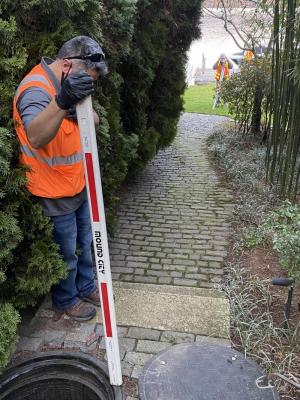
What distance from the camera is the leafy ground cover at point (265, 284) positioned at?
111 inches

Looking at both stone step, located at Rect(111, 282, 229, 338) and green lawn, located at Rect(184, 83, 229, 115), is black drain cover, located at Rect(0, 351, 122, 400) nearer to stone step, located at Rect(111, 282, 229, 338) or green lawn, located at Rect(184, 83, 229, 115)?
stone step, located at Rect(111, 282, 229, 338)

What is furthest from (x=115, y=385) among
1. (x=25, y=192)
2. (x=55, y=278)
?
(x=25, y=192)

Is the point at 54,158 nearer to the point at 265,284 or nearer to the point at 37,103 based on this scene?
the point at 37,103

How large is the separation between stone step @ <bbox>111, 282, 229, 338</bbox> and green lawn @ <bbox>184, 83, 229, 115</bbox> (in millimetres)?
9165

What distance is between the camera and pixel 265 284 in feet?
12.0

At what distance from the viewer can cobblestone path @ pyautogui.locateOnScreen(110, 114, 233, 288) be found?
4.12 meters

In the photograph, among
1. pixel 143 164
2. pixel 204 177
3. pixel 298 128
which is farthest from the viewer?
pixel 204 177

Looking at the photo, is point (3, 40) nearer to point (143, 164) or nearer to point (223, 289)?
point (223, 289)

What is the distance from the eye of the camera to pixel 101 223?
2.22 m

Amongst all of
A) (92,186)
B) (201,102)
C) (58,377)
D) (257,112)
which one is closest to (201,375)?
(58,377)

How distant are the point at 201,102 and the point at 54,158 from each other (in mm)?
14071

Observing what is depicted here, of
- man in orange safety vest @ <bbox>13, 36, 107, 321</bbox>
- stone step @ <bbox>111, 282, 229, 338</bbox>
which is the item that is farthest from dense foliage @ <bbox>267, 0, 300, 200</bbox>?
man in orange safety vest @ <bbox>13, 36, 107, 321</bbox>

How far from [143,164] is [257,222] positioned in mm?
1960

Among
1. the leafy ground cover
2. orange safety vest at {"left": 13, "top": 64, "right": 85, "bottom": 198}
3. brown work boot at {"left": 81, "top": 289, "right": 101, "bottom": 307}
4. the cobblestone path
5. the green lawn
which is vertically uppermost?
orange safety vest at {"left": 13, "top": 64, "right": 85, "bottom": 198}
